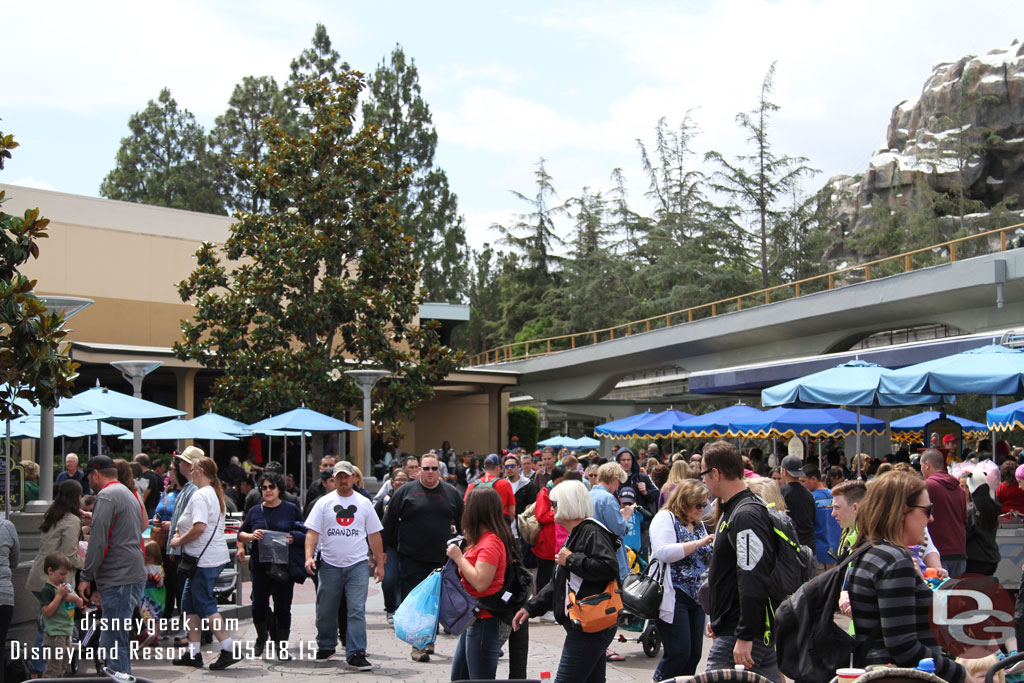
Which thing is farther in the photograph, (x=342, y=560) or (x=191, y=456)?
(x=191, y=456)

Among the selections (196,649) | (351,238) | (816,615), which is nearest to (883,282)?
(351,238)

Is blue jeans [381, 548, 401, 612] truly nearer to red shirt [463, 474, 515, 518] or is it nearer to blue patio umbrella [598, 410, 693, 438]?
red shirt [463, 474, 515, 518]

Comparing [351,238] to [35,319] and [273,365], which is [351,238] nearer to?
[273,365]

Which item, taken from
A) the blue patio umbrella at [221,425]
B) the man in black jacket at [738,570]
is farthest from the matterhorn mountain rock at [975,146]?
the man in black jacket at [738,570]

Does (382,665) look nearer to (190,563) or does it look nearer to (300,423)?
(190,563)

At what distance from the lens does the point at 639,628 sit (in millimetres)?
8867

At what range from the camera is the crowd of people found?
439 cm

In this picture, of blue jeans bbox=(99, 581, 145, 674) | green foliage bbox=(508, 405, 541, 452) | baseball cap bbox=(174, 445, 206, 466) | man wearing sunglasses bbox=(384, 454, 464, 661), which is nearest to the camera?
blue jeans bbox=(99, 581, 145, 674)

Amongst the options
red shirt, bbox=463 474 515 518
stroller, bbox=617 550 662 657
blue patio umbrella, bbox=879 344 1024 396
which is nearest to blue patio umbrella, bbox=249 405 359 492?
red shirt, bbox=463 474 515 518

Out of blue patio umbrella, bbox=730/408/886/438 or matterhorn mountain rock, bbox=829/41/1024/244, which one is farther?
matterhorn mountain rock, bbox=829/41/1024/244

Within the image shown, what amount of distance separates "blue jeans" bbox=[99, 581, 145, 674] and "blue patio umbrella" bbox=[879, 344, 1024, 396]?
9.14 metres

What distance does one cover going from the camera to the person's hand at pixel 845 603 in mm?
4246

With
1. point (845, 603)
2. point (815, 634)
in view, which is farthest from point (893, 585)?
point (815, 634)

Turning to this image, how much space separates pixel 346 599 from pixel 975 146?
2344 inches
